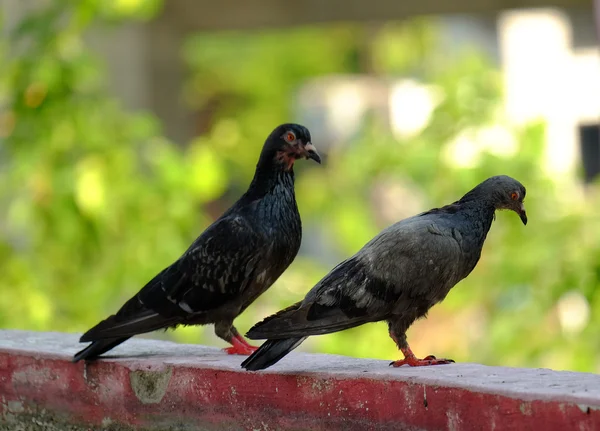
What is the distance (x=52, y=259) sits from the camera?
Answer: 6672 mm

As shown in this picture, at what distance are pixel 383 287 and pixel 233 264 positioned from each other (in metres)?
0.76

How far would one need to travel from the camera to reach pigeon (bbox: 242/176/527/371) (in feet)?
9.68

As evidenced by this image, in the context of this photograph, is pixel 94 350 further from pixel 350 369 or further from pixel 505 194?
pixel 505 194

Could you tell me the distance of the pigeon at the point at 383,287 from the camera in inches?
116

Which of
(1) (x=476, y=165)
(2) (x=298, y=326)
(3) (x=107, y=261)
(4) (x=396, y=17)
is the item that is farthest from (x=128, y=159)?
(2) (x=298, y=326)

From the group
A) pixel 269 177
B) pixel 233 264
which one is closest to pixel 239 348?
pixel 233 264

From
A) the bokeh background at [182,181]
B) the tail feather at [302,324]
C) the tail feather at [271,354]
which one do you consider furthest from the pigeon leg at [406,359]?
the bokeh background at [182,181]

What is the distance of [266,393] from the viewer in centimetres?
308

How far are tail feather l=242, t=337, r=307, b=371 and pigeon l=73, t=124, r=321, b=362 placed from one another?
601mm

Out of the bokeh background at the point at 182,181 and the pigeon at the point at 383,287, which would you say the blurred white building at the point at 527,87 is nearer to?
the bokeh background at the point at 182,181

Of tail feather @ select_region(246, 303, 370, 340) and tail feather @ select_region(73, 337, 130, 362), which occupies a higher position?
tail feather @ select_region(246, 303, 370, 340)

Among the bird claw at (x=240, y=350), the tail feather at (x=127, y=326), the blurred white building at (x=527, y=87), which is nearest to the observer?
the tail feather at (x=127, y=326)

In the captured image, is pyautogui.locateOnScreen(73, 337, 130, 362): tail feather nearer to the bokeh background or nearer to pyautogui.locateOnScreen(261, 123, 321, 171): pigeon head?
pyautogui.locateOnScreen(261, 123, 321, 171): pigeon head

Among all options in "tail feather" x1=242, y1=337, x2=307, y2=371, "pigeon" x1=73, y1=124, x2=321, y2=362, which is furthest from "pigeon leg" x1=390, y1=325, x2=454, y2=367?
"pigeon" x1=73, y1=124, x2=321, y2=362
